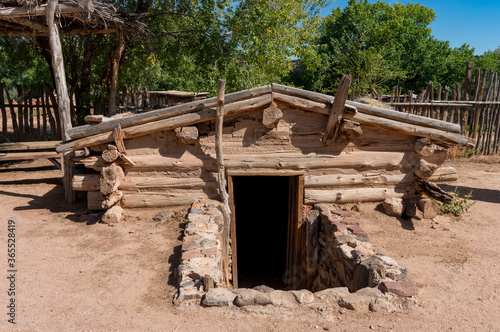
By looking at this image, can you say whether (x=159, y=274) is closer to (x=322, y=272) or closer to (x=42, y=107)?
(x=322, y=272)

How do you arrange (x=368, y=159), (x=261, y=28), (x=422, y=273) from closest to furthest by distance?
1. (x=422, y=273)
2. (x=368, y=159)
3. (x=261, y=28)

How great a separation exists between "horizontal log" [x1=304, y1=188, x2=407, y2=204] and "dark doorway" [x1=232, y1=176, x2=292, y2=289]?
194cm

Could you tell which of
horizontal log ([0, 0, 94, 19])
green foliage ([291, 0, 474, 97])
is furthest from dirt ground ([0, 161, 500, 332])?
green foliage ([291, 0, 474, 97])

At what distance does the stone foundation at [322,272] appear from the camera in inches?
140

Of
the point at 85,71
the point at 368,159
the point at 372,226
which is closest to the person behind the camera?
the point at 372,226

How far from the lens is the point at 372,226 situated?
579cm

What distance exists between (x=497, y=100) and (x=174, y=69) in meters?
10.4

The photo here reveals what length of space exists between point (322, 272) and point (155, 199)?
114 inches

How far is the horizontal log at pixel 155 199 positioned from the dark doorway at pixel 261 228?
2396mm

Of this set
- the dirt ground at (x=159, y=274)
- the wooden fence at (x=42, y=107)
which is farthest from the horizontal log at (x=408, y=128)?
the wooden fence at (x=42, y=107)

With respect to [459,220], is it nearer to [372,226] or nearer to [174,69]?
[372,226]

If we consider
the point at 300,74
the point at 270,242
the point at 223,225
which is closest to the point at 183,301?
the point at 223,225

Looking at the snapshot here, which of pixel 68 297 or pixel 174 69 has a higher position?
pixel 174 69

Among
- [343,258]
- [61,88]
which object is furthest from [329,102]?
[61,88]
